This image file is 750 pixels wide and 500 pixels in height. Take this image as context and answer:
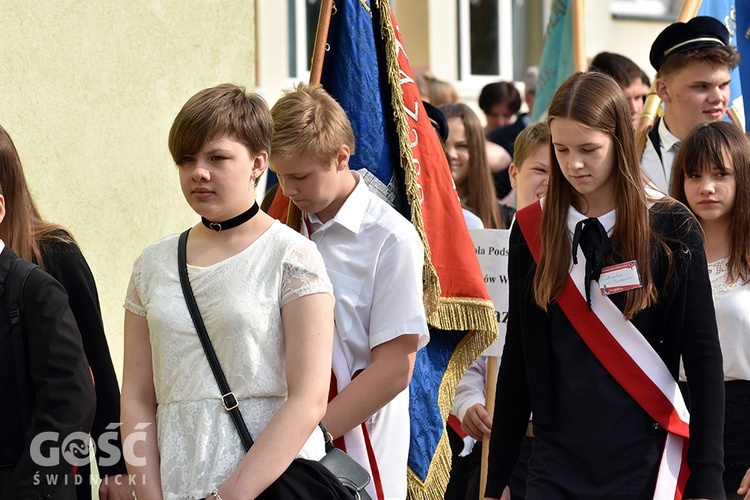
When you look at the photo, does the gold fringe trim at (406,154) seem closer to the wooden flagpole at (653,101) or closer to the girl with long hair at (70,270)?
the girl with long hair at (70,270)

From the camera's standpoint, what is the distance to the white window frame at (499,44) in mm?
17828

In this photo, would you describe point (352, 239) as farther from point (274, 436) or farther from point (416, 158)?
point (274, 436)

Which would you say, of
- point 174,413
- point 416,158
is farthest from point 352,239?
point 174,413

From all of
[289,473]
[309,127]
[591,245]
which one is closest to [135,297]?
[289,473]

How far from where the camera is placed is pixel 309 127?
3.86 metres

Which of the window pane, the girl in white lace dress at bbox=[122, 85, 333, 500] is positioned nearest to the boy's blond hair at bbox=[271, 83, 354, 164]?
the girl in white lace dress at bbox=[122, 85, 333, 500]

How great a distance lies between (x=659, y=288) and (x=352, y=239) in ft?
3.13

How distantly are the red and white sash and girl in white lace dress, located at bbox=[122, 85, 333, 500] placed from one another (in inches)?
32.7

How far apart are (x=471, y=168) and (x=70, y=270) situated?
3042mm

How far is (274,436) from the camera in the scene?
3125mm

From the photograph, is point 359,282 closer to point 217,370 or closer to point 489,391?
point 217,370

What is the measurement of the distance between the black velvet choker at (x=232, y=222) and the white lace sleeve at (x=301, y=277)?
0.53ft

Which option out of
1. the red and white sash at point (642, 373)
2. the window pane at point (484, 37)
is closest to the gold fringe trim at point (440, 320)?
the red and white sash at point (642, 373)

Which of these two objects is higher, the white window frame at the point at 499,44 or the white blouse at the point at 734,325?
the white window frame at the point at 499,44
